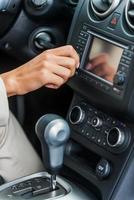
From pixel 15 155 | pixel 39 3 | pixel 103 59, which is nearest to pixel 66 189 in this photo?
pixel 15 155

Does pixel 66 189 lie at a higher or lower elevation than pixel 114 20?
lower

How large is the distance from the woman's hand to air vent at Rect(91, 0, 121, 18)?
10 cm

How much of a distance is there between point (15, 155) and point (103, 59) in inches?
11.0

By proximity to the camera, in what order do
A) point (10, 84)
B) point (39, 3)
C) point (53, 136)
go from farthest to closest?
point (39, 3)
point (10, 84)
point (53, 136)

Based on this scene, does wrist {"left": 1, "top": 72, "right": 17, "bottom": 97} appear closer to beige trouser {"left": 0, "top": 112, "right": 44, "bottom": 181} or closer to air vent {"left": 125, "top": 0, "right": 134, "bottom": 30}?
beige trouser {"left": 0, "top": 112, "right": 44, "bottom": 181}

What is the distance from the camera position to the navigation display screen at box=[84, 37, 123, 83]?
0.99 m

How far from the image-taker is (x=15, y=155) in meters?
1.11

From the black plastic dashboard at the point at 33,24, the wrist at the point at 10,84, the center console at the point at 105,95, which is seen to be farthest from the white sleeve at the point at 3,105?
the black plastic dashboard at the point at 33,24

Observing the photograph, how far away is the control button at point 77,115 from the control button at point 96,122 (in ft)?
0.11

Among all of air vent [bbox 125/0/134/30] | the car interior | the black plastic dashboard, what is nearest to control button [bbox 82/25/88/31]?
the car interior

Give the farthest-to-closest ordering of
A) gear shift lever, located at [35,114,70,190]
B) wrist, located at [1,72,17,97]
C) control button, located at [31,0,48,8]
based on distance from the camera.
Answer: control button, located at [31,0,48,8], wrist, located at [1,72,17,97], gear shift lever, located at [35,114,70,190]

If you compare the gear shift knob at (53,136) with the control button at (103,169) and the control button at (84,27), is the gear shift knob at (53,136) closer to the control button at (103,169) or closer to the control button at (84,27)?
the control button at (103,169)

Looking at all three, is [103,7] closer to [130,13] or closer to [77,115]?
[130,13]

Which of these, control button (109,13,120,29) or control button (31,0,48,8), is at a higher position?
control button (109,13,120,29)
